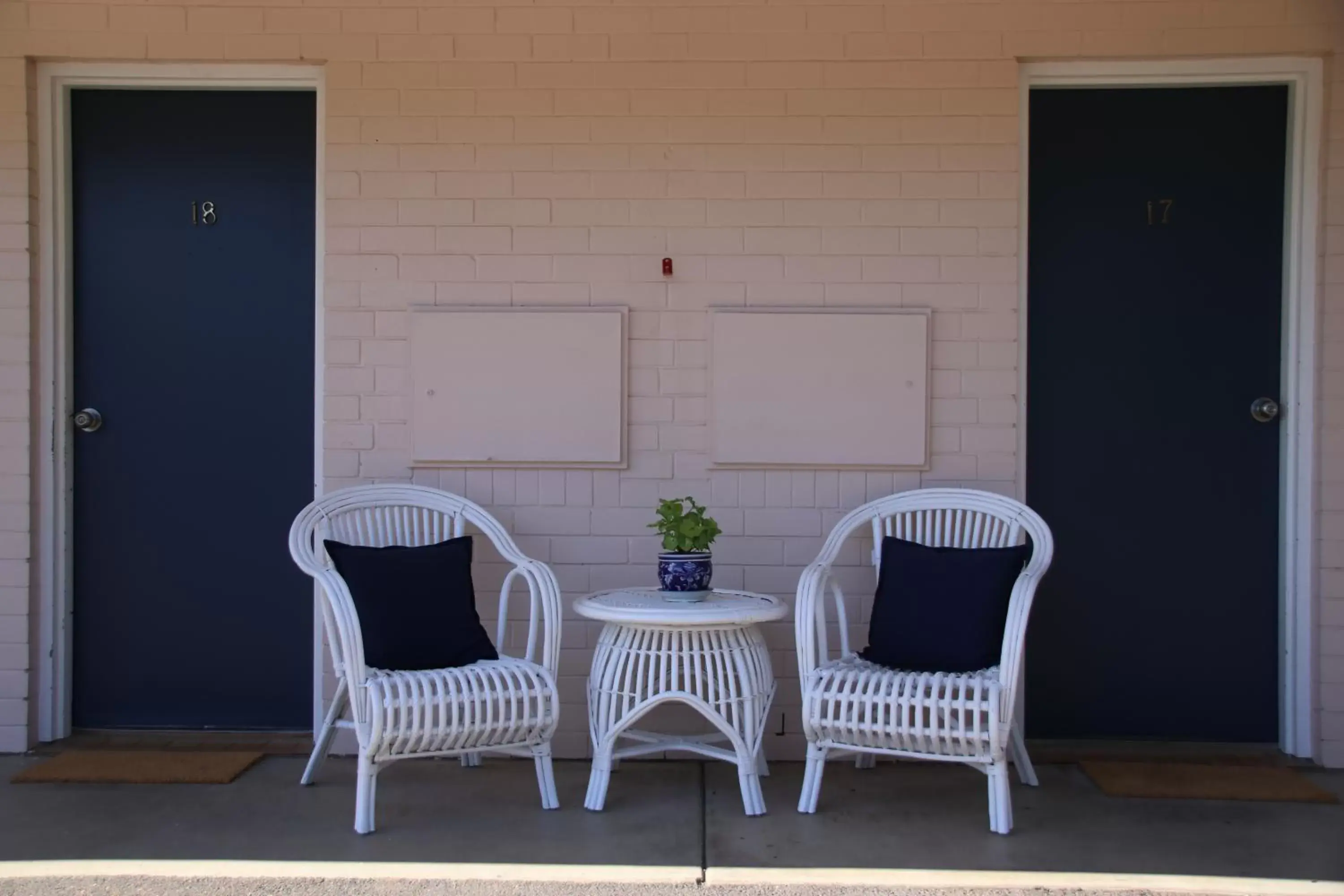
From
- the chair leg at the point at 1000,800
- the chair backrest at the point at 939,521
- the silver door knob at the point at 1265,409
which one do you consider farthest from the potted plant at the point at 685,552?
the silver door knob at the point at 1265,409

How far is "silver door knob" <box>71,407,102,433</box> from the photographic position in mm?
4152

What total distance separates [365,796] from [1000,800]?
1625 millimetres

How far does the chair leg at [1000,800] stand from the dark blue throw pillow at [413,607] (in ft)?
4.66

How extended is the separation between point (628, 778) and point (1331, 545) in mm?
2351

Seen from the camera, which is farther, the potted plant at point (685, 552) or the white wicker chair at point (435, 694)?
the potted plant at point (685, 552)

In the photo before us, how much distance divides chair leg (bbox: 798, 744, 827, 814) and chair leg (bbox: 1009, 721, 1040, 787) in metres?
0.65

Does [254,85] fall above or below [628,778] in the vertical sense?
above

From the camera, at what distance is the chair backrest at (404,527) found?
11.9 feet

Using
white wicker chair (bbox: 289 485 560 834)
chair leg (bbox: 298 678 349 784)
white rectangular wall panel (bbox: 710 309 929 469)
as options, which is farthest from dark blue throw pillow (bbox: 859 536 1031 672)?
chair leg (bbox: 298 678 349 784)

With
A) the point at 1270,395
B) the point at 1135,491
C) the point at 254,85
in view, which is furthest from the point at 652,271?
the point at 1270,395

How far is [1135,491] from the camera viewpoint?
13.6ft

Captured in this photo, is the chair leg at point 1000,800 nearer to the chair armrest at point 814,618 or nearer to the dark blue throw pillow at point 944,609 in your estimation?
the dark blue throw pillow at point 944,609

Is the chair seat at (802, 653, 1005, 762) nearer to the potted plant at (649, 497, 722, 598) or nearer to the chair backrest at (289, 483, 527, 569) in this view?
the potted plant at (649, 497, 722, 598)

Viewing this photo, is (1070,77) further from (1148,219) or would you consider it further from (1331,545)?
(1331,545)
